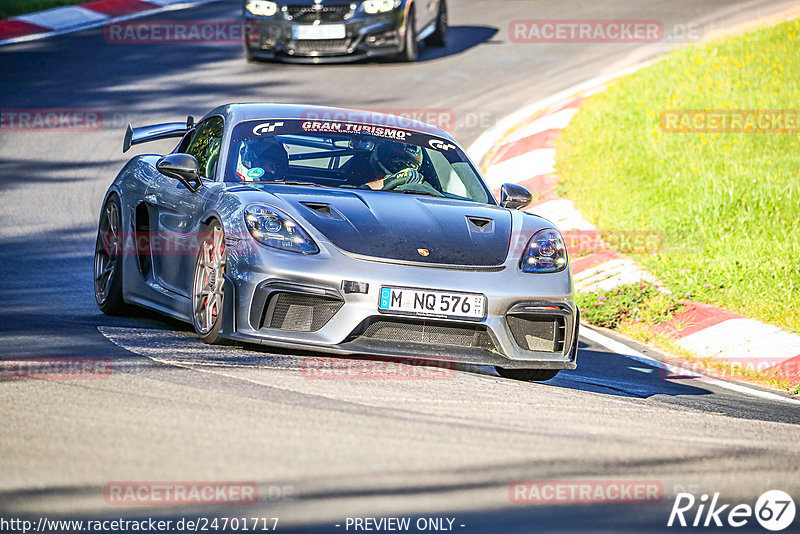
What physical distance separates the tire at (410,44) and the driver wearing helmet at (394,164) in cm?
1040

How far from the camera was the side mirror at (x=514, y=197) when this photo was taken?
278 inches

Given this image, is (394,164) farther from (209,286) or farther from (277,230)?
(209,286)

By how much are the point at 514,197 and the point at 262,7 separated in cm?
1026

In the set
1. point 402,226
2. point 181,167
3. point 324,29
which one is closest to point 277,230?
point 402,226

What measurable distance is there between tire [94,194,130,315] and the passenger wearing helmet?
1.17 m

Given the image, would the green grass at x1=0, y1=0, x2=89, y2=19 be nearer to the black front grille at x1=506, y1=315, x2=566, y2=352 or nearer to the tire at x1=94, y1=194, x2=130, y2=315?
the tire at x1=94, y1=194, x2=130, y2=315

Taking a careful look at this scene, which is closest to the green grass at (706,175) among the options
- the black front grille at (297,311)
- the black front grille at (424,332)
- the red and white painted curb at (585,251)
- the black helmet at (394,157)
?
the red and white painted curb at (585,251)

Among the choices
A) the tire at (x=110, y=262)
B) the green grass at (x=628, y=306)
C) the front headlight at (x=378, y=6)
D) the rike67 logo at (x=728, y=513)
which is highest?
the front headlight at (x=378, y=6)

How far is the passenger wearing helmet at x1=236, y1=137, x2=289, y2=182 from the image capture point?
6676mm

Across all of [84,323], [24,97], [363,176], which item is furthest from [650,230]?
[24,97]

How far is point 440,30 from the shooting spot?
18766mm

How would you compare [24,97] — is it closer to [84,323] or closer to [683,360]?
[84,323]

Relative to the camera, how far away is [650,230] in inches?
408

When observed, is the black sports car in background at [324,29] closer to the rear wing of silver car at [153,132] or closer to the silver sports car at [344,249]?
the rear wing of silver car at [153,132]
